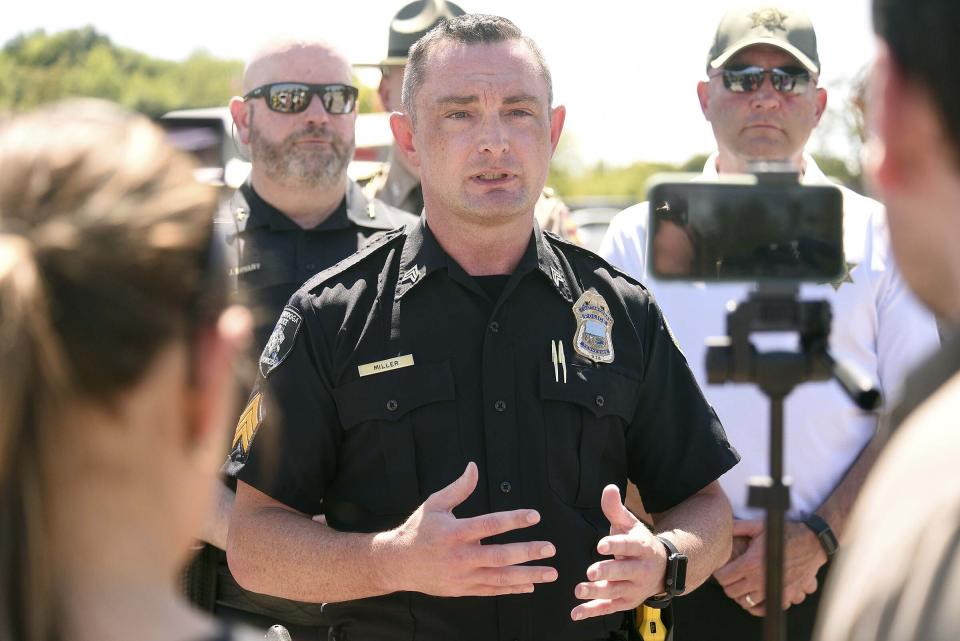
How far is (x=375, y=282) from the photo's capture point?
321cm

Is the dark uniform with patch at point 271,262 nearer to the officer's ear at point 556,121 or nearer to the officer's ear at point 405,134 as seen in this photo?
the officer's ear at point 405,134

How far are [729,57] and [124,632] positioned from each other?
3528 mm

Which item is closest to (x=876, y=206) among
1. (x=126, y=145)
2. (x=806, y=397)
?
(x=806, y=397)

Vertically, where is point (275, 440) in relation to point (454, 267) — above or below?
below

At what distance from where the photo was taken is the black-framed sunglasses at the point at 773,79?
427cm

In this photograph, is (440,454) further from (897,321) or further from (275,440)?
(897,321)

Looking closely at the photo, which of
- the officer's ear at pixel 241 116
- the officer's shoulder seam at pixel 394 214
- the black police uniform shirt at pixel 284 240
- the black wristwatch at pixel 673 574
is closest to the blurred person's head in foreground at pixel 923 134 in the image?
the black wristwatch at pixel 673 574

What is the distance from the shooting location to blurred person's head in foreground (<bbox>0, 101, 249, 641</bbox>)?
1262 mm

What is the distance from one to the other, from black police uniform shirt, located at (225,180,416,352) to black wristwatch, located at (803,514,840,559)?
189 cm

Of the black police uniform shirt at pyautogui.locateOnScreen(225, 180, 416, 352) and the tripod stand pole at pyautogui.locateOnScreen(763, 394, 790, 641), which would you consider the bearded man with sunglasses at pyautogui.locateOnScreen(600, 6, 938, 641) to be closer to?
the black police uniform shirt at pyautogui.locateOnScreen(225, 180, 416, 352)

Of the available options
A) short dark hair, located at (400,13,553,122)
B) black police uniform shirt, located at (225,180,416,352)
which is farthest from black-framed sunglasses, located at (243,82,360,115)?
short dark hair, located at (400,13,553,122)

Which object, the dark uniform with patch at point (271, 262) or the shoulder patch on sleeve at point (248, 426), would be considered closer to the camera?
the shoulder patch on sleeve at point (248, 426)

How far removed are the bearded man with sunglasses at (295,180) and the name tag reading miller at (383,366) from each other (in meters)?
1.28

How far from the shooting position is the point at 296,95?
480cm
